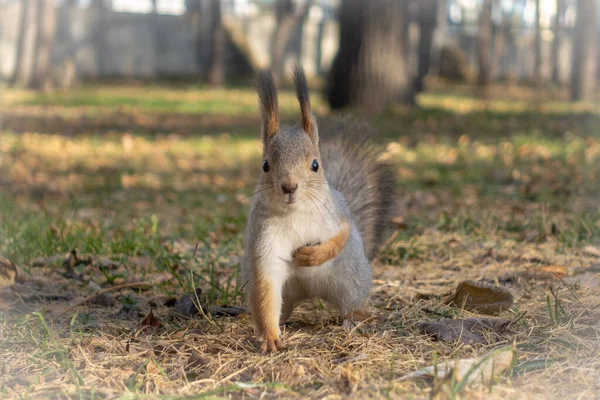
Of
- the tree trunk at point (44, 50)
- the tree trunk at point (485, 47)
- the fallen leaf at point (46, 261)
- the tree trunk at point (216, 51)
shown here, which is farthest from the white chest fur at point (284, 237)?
the tree trunk at point (216, 51)

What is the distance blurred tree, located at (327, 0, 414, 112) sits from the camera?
27.8 ft

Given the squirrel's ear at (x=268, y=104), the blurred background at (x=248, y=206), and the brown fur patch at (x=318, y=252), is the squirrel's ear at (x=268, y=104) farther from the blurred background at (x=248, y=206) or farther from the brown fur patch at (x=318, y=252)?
the blurred background at (x=248, y=206)

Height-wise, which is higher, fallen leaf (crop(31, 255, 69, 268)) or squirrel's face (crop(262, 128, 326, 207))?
squirrel's face (crop(262, 128, 326, 207))

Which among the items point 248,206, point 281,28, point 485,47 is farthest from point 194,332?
point 281,28

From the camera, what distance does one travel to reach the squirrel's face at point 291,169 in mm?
1905

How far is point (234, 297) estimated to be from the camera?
2.44m

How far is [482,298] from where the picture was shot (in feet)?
7.52

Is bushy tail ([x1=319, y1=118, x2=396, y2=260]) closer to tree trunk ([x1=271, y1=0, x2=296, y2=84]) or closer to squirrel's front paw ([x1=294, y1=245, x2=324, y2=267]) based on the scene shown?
squirrel's front paw ([x1=294, y1=245, x2=324, y2=267])

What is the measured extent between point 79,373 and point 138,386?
0.20 metres

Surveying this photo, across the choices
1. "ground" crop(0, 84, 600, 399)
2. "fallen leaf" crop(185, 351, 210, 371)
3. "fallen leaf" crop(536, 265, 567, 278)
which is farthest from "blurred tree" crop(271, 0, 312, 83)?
"fallen leaf" crop(185, 351, 210, 371)

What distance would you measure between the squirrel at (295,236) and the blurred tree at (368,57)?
20.9 ft

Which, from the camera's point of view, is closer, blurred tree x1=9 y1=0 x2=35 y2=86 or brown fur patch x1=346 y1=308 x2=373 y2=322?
brown fur patch x1=346 y1=308 x2=373 y2=322

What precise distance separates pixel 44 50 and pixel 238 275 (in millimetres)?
12395

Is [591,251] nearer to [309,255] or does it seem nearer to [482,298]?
[482,298]
